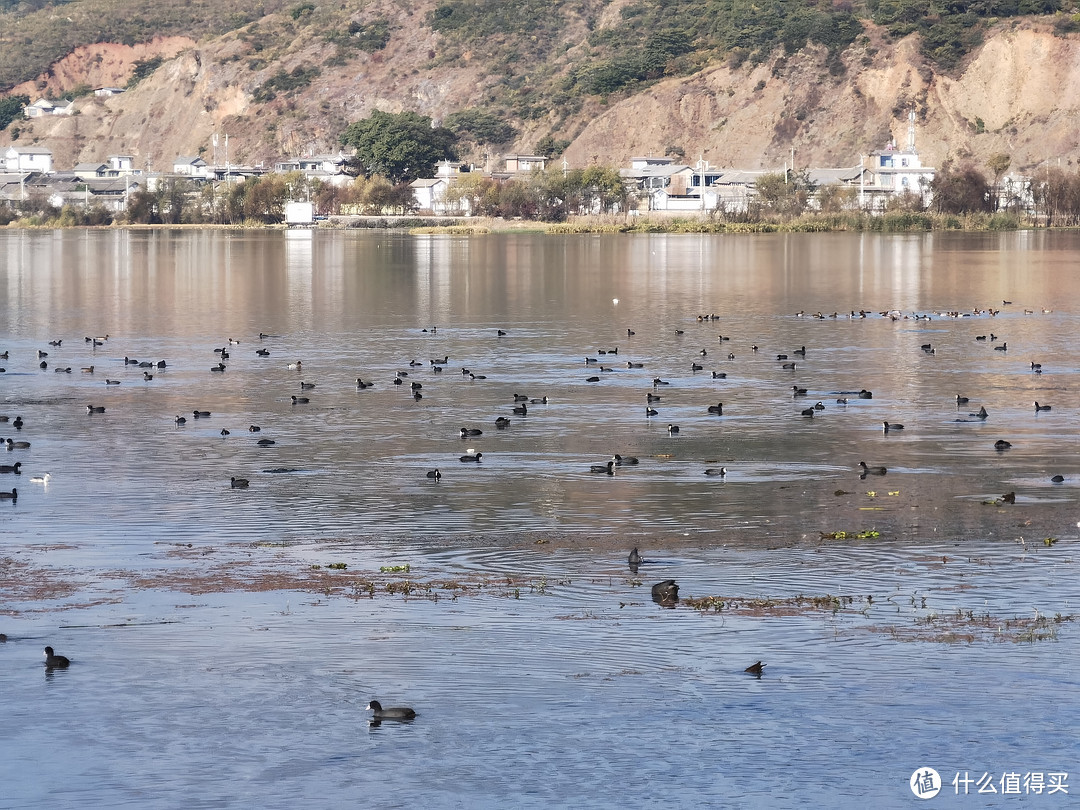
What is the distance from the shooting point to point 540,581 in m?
22.1

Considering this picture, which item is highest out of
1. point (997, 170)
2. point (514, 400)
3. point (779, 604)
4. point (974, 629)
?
point (997, 170)

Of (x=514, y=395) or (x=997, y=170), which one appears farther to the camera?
(x=997, y=170)

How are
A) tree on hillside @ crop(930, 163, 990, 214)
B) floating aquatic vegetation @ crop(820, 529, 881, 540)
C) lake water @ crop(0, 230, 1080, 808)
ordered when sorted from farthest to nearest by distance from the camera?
1. tree on hillside @ crop(930, 163, 990, 214)
2. floating aquatic vegetation @ crop(820, 529, 881, 540)
3. lake water @ crop(0, 230, 1080, 808)

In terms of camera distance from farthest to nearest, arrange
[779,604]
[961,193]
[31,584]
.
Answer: [961,193] < [31,584] < [779,604]

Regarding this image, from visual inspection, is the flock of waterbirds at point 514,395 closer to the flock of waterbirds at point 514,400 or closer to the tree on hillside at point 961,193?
the flock of waterbirds at point 514,400

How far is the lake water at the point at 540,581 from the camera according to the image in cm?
1605

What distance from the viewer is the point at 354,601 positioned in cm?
2125

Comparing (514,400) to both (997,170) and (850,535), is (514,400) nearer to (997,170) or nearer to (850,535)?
(850,535)

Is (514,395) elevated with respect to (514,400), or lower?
elevated

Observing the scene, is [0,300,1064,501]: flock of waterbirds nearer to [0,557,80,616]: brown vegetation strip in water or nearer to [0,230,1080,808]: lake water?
[0,230,1080,808]: lake water

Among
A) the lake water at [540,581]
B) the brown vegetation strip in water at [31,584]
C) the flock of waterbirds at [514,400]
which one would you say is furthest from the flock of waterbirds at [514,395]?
the brown vegetation strip in water at [31,584]

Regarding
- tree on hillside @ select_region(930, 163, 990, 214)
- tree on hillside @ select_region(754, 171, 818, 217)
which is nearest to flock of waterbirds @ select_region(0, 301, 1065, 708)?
tree on hillside @ select_region(754, 171, 818, 217)

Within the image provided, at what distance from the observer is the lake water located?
52.6ft

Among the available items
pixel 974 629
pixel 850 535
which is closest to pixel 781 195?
pixel 850 535
